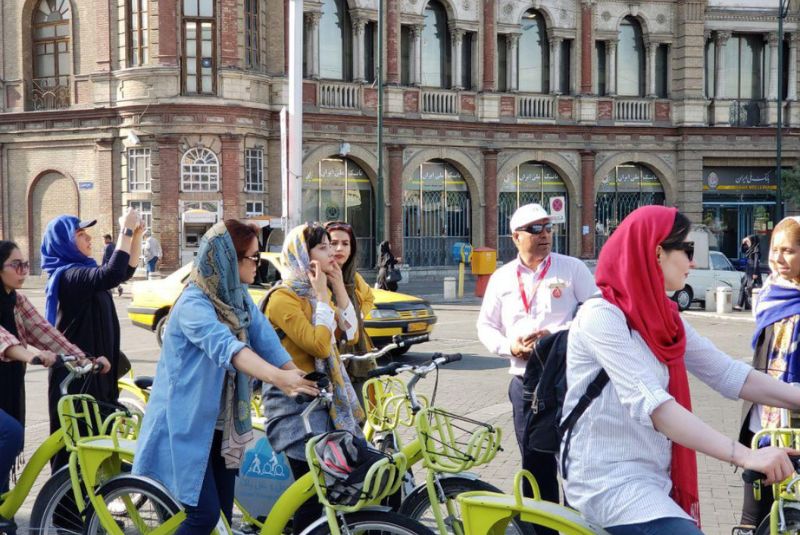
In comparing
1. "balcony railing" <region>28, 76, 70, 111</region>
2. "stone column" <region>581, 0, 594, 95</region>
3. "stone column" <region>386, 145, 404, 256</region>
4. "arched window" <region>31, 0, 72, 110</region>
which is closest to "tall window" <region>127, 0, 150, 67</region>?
"arched window" <region>31, 0, 72, 110</region>

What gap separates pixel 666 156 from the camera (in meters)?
37.3

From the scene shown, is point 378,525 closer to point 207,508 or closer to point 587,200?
point 207,508

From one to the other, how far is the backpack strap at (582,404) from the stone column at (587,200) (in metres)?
33.1

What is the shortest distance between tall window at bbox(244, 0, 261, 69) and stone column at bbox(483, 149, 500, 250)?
28.7 ft

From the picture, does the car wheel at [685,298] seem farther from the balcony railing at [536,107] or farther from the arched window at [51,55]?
the arched window at [51,55]

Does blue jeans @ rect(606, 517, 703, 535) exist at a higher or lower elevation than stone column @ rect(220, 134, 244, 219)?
lower

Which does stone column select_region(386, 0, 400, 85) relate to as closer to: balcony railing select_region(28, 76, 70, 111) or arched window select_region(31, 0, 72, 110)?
arched window select_region(31, 0, 72, 110)

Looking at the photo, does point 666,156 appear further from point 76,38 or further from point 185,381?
point 185,381

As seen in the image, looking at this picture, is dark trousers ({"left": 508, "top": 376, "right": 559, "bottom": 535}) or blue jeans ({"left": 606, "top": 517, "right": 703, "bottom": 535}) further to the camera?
dark trousers ({"left": 508, "top": 376, "right": 559, "bottom": 535})

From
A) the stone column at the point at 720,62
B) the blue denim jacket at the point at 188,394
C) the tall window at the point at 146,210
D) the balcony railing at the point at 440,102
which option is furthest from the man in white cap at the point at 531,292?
the stone column at the point at 720,62

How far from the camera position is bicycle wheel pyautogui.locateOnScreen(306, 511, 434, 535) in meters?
3.96

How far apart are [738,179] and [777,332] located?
3516cm

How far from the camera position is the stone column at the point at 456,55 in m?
34.3

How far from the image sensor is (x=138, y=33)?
2962 centimetres
